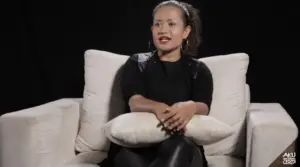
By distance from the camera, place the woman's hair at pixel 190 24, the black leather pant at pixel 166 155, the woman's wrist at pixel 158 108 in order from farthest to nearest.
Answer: the woman's hair at pixel 190 24
the woman's wrist at pixel 158 108
the black leather pant at pixel 166 155

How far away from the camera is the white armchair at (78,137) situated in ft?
4.58

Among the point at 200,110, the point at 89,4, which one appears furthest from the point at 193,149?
the point at 89,4

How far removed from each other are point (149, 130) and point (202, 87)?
348 millimetres

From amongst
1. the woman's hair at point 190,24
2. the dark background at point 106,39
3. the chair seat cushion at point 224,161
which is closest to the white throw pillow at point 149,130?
the chair seat cushion at point 224,161

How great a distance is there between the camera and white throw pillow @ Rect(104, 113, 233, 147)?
1.41 meters

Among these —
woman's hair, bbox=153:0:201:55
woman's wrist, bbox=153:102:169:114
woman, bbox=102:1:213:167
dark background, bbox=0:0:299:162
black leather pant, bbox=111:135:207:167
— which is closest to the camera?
black leather pant, bbox=111:135:207:167

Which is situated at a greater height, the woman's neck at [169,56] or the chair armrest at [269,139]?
the woman's neck at [169,56]

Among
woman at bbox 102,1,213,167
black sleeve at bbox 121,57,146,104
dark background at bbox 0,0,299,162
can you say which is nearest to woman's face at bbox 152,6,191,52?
woman at bbox 102,1,213,167

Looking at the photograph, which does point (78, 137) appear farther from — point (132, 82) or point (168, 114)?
point (168, 114)

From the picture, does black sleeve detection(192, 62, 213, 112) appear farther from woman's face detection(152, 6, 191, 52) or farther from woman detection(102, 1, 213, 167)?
woman's face detection(152, 6, 191, 52)

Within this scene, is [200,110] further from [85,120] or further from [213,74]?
[85,120]

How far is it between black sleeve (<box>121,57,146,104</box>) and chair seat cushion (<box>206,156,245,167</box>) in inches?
15.1

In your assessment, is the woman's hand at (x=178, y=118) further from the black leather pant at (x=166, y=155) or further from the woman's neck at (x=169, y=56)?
the woman's neck at (x=169, y=56)

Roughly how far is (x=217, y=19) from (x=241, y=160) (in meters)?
0.78
